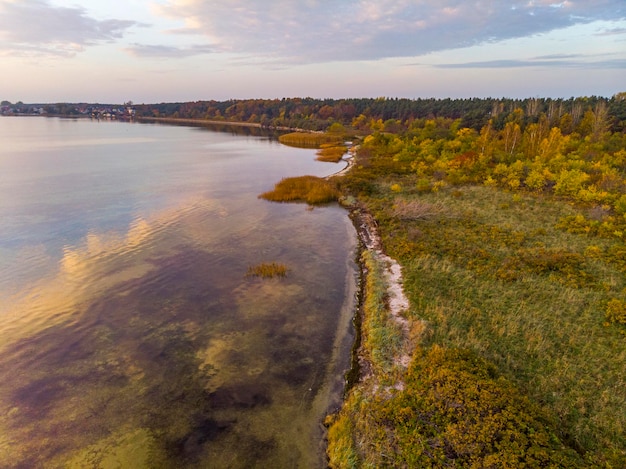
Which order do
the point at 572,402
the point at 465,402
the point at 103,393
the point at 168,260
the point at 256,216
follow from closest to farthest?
1. the point at 465,402
2. the point at 572,402
3. the point at 103,393
4. the point at 168,260
5. the point at 256,216

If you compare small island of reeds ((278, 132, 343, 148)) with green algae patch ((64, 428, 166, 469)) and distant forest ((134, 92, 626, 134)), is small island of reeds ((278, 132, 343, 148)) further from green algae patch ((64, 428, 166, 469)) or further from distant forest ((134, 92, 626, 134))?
green algae patch ((64, 428, 166, 469))

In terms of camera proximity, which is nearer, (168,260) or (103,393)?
(103,393)

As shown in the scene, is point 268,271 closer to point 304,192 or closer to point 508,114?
point 304,192

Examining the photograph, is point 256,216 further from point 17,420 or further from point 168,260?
point 17,420

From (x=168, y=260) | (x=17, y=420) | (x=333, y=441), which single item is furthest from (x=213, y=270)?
(x=333, y=441)

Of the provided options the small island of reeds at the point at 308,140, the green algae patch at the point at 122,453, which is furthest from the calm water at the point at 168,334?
the small island of reeds at the point at 308,140

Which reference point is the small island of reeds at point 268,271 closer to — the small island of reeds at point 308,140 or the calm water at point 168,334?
the calm water at point 168,334
